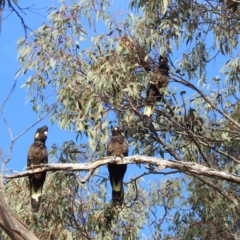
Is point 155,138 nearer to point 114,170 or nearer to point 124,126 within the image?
point 124,126

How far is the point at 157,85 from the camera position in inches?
240

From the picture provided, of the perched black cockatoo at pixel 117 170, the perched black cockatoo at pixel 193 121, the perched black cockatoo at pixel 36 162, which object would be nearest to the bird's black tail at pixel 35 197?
the perched black cockatoo at pixel 36 162

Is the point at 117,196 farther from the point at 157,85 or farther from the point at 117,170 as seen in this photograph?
the point at 157,85

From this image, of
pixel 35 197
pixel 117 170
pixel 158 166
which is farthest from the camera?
pixel 35 197

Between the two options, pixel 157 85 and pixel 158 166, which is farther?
pixel 157 85

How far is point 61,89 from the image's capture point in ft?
19.5

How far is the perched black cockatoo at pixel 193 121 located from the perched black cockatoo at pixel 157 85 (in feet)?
1.19

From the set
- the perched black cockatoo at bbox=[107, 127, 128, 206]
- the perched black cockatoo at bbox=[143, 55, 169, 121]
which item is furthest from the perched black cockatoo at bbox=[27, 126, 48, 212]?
the perched black cockatoo at bbox=[143, 55, 169, 121]

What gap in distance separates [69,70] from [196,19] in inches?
68.8

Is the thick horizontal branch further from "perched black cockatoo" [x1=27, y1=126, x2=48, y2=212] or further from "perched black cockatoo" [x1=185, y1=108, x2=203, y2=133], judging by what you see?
"perched black cockatoo" [x1=185, y1=108, x2=203, y2=133]

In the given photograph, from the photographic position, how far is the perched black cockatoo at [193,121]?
20.3ft

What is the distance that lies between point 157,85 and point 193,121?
579mm

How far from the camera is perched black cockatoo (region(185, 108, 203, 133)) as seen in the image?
6199 mm

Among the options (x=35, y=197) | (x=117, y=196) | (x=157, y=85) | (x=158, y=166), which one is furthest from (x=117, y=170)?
(x=157, y=85)
